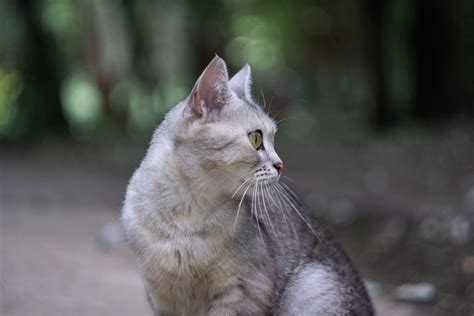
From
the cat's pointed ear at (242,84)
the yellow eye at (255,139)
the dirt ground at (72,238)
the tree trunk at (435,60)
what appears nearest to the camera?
the yellow eye at (255,139)

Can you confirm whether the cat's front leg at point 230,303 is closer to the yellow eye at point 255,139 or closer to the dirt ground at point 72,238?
the yellow eye at point 255,139

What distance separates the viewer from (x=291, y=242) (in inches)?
177

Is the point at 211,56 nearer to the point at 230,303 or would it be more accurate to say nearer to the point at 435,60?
the point at 435,60

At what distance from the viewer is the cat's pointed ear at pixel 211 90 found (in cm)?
396

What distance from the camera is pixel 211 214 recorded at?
4113 millimetres

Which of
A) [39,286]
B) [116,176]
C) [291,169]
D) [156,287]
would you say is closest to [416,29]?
[291,169]

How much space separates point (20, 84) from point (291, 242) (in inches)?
451

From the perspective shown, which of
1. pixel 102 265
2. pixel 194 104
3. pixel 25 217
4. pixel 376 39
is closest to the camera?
pixel 194 104

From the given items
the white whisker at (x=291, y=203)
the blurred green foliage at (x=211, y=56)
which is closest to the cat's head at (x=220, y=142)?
the white whisker at (x=291, y=203)

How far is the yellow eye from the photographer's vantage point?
13.4 feet

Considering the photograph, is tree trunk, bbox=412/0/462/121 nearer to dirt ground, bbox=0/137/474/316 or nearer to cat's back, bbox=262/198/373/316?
dirt ground, bbox=0/137/474/316

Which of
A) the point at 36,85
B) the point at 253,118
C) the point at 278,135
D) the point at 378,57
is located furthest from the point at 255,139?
the point at 378,57

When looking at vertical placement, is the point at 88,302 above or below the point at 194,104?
below

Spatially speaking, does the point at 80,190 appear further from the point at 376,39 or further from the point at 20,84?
the point at 376,39
